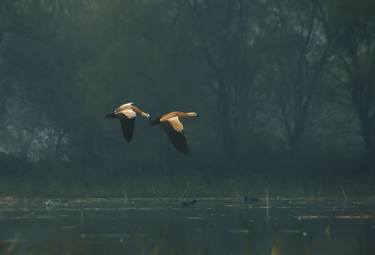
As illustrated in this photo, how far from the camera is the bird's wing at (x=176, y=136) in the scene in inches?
995

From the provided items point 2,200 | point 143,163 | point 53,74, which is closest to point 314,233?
point 2,200

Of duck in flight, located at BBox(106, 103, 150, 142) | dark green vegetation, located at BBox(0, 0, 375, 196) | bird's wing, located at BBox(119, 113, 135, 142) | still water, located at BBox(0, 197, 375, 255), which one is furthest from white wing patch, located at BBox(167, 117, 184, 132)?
dark green vegetation, located at BBox(0, 0, 375, 196)

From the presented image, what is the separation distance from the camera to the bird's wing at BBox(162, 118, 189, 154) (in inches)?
995

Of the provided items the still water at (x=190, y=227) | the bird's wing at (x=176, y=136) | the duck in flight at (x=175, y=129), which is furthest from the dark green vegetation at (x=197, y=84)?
the bird's wing at (x=176, y=136)

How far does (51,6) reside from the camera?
Answer: 57219mm

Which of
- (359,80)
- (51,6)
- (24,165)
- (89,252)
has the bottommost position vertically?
(89,252)

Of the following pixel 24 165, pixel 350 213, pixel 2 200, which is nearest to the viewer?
pixel 350 213

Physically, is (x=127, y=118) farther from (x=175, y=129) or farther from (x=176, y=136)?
(x=176, y=136)

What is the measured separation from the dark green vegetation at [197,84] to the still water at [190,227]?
355 inches

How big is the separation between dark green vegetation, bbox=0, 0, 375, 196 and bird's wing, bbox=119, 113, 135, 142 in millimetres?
23844

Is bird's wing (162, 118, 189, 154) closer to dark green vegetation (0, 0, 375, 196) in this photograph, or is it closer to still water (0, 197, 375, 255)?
still water (0, 197, 375, 255)

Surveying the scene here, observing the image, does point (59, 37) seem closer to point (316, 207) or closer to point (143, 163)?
point (143, 163)

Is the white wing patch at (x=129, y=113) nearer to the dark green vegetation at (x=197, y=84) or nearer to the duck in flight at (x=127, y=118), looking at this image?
the duck in flight at (x=127, y=118)

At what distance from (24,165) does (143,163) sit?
4686mm
